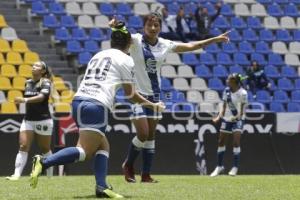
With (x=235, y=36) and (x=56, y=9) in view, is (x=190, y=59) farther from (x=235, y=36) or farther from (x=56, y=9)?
(x=56, y=9)

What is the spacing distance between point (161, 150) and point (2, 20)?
28.3ft

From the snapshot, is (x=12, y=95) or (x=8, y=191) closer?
(x=8, y=191)

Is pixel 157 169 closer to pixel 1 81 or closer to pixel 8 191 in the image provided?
pixel 1 81

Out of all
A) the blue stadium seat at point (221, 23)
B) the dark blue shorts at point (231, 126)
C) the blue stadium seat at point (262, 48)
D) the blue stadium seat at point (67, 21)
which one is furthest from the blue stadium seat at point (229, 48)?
the dark blue shorts at point (231, 126)

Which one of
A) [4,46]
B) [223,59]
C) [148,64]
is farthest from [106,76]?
[223,59]

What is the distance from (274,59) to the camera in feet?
87.4

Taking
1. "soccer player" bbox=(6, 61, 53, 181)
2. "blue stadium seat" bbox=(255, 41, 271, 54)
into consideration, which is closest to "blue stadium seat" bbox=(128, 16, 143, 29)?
"blue stadium seat" bbox=(255, 41, 271, 54)

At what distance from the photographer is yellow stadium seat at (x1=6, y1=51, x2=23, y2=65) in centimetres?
2203

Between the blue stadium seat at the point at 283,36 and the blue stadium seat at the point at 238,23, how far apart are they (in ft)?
4.25

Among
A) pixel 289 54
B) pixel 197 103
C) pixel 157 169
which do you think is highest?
pixel 289 54

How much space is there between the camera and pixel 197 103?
898 inches

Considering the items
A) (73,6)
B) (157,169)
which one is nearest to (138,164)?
(157,169)

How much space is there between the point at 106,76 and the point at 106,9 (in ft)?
59.3

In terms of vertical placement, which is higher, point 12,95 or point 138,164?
point 12,95
